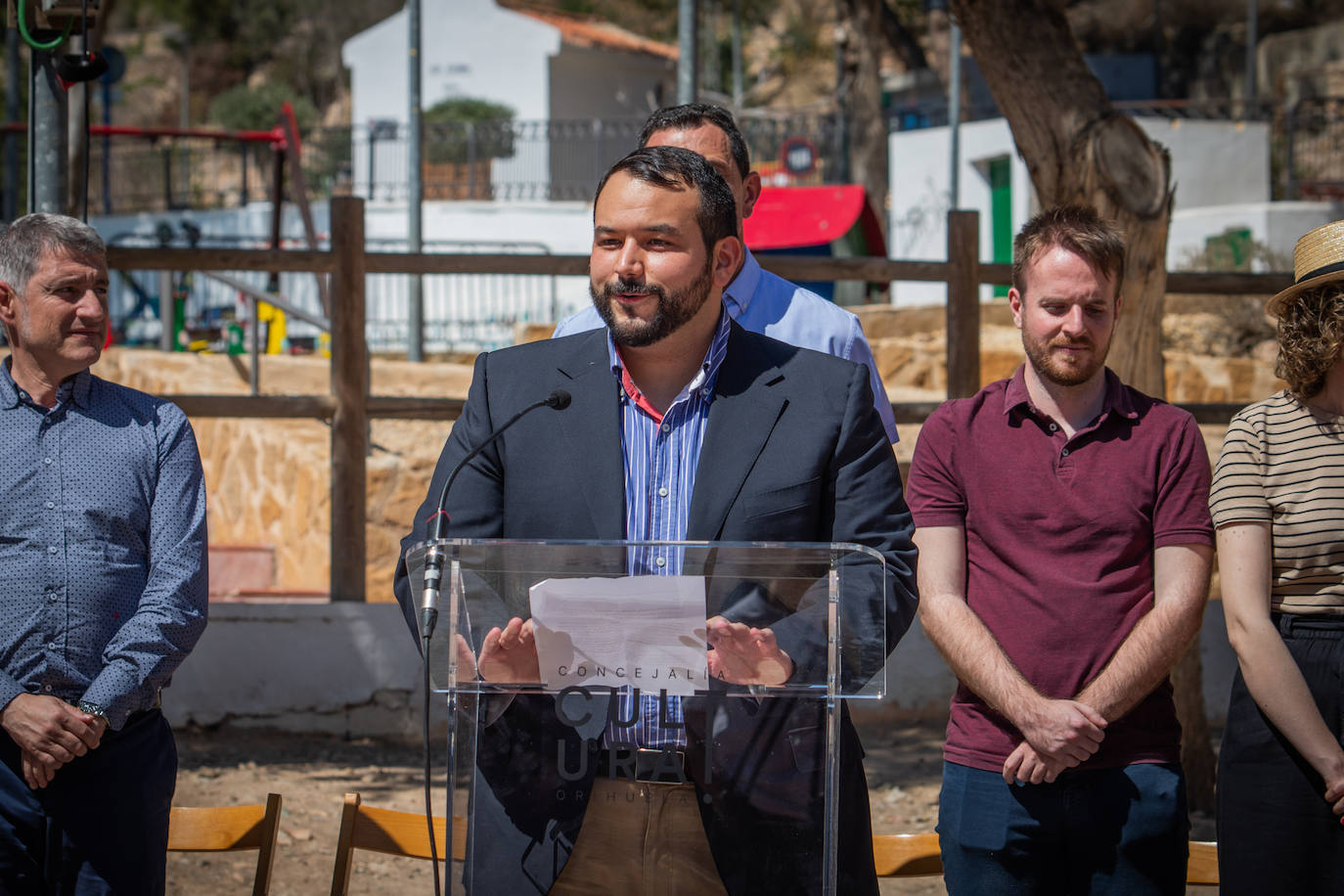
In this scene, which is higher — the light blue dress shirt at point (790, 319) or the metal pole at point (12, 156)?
the metal pole at point (12, 156)

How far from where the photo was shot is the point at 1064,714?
279 centimetres

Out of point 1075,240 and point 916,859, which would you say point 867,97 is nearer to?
point 1075,240

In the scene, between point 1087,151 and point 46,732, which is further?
point 1087,151

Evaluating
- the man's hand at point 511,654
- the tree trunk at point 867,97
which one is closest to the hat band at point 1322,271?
the man's hand at point 511,654

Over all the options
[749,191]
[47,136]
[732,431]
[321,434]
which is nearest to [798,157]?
[321,434]

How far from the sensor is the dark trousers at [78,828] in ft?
9.66

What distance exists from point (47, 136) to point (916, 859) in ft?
12.3

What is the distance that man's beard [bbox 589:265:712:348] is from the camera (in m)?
2.43

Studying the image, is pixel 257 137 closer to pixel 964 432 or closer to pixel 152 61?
pixel 964 432

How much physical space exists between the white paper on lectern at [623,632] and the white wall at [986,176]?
65.1 ft

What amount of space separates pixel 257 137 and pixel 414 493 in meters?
6.78

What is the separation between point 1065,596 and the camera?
2928mm

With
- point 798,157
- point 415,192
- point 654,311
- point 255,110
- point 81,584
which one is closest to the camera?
point 654,311

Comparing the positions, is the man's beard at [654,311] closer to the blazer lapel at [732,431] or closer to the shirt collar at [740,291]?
the blazer lapel at [732,431]
